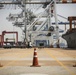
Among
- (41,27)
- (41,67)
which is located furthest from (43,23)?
(41,67)

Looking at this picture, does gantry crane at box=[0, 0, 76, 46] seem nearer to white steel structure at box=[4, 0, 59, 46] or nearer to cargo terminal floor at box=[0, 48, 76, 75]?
white steel structure at box=[4, 0, 59, 46]

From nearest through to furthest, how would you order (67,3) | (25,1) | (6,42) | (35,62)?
(35,62)
(67,3)
(25,1)
(6,42)

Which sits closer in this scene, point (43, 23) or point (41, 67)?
point (41, 67)

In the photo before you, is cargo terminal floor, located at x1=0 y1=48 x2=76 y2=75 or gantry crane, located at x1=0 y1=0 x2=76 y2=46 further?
gantry crane, located at x1=0 y1=0 x2=76 y2=46

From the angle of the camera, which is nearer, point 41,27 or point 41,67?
point 41,67

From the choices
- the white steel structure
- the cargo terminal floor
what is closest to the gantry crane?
the white steel structure

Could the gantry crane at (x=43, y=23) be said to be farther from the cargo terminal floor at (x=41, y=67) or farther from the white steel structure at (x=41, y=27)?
the cargo terminal floor at (x=41, y=67)

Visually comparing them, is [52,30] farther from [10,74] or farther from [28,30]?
[10,74]

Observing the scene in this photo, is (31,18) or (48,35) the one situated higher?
(31,18)

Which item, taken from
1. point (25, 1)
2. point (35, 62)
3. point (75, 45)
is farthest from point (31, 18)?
point (35, 62)

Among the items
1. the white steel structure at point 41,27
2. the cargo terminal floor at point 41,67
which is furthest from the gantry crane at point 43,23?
the cargo terminal floor at point 41,67

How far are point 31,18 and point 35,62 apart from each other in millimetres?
78497

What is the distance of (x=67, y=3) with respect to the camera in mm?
83000

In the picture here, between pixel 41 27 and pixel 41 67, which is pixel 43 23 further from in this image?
pixel 41 67
